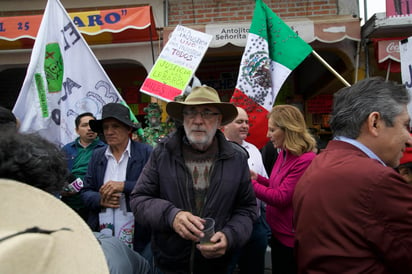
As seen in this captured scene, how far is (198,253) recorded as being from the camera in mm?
1912

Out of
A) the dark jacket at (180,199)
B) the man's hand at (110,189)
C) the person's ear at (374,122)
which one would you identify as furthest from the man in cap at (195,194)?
the person's ear at (374,122)

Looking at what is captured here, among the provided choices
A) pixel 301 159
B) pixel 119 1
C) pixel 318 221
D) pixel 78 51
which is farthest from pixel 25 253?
pixel 119 1

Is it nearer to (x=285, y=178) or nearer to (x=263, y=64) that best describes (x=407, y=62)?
(x=263, y=64)

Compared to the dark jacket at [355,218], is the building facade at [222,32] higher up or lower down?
higher up

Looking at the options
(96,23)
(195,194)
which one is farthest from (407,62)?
(96,23)

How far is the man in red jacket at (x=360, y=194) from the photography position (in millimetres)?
Result: 1212

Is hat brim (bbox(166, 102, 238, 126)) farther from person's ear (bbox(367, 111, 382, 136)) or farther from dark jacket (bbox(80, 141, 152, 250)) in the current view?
person's ear (bbox(367, 111, 382, 136))

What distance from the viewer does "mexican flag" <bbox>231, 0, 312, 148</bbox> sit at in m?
3.59

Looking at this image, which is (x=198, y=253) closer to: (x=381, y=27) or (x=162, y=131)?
(x=162, y=131)

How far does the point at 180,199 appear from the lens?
1.91 metres

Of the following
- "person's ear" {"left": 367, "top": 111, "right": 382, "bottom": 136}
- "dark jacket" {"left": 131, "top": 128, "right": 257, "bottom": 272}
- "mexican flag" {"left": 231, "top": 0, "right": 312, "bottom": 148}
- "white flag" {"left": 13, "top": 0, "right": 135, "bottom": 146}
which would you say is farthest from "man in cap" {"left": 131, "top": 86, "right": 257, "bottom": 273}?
"mexican flag" {"left": 231, "top": 0, "right": 312, "bottom": 148}

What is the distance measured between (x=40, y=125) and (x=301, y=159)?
251 cm

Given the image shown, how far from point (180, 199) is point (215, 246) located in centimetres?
37

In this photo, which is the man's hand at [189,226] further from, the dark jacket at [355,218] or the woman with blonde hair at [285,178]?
the woman with blonde hair at [285,178]
